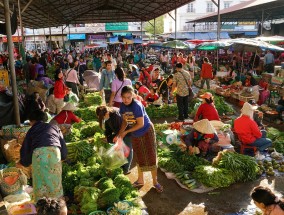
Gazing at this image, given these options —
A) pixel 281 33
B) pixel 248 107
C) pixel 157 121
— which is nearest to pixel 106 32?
pixel 281 33

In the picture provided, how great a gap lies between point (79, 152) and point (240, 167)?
9.69ft

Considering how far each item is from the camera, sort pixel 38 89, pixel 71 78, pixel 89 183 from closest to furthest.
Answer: pixel 89 183 → pixel 38 89 → pixel 71 78

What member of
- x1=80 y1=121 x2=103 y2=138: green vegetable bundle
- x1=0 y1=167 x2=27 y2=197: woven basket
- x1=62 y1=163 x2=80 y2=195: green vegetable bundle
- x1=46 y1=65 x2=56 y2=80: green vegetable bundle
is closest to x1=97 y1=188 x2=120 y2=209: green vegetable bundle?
x1=62 y1=163 x2=80 y2=195: green vegetable bundle

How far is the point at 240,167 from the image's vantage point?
5586 millimetres

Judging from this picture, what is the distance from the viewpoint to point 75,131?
7.11 meters

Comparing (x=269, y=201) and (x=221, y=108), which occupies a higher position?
(x=269, y=201)

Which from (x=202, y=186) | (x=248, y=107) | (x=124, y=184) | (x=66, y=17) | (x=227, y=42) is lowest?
(x=202, y=186)

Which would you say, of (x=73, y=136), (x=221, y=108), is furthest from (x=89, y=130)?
(x=221, y=108)

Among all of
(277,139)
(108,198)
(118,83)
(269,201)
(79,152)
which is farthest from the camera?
(277,139)

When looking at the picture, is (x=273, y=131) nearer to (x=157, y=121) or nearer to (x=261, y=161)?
(x=261, y=161)

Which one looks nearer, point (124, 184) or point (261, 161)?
point (124, 184)

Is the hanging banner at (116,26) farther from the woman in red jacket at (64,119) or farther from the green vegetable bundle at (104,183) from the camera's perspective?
the green vegetable bundle at (104,183)

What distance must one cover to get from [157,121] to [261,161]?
12.7 ft

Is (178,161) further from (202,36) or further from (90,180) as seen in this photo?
(202,36)
